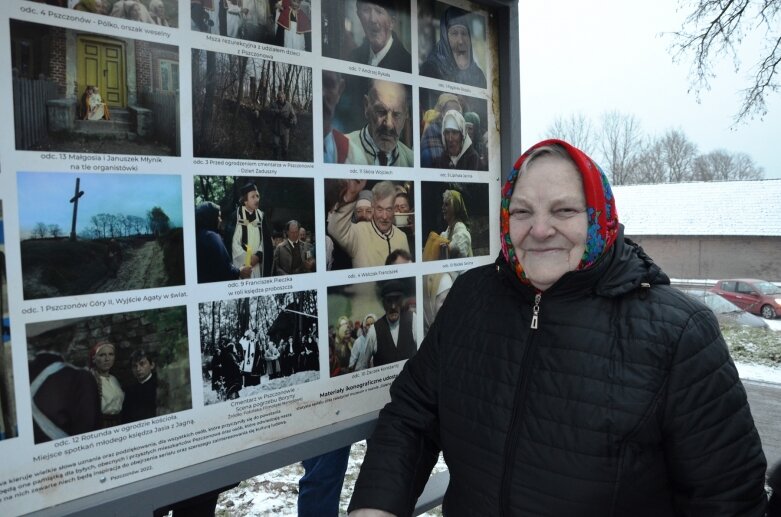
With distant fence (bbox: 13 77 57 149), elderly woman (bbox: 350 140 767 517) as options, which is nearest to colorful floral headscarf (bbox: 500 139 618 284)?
elderly woman (bbox: 350 140 767 517)

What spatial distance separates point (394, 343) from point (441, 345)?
0.85ft

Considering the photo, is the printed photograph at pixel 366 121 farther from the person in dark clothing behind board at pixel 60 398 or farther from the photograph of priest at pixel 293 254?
the person in dark clothing behind board at pixel 60 398

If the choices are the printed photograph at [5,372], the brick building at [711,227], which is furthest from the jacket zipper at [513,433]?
the brick building at [711,227]

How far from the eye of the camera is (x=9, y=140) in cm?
103

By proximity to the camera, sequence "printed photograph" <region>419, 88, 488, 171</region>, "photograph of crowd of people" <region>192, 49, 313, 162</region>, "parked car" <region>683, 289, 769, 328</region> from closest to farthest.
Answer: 1. "photograph of crowd of people" <region>192, 49, 313, 162</region>
2. "printed photograph" <region>419, 88, 488, 171</region>
3. "parked car" <region>683, 289, 769, 328</region>

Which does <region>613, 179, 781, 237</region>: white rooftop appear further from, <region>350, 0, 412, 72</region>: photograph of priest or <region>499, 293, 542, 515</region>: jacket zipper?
<region>499, 293, 542, 515</region>: jacket zipper

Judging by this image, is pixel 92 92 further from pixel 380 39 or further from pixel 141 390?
pixel 380 39

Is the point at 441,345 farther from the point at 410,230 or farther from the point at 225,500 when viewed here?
the point at 225,500

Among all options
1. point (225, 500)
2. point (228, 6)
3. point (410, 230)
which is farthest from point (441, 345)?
point (225, 500)

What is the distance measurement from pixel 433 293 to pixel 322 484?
47.7 inches

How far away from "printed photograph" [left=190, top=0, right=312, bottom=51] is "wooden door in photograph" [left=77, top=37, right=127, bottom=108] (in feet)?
0.68

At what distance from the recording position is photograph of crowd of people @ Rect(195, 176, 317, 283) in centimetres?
131

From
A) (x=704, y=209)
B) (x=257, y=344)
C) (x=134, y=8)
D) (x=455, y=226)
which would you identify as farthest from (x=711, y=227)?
(x=134, y=8)

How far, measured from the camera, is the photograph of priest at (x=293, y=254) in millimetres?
1458
